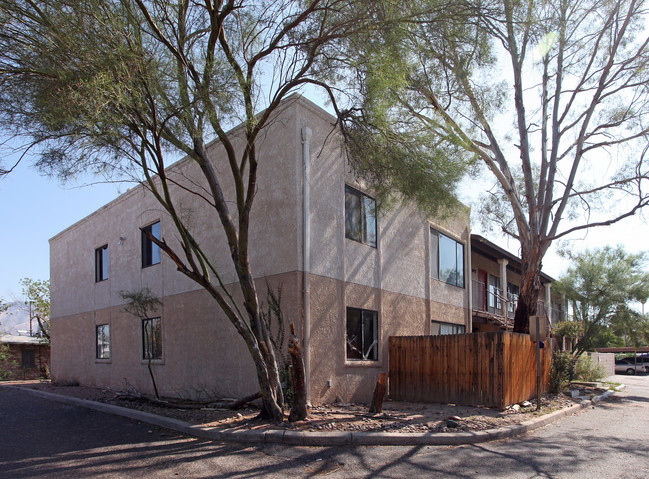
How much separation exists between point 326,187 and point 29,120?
237 inches

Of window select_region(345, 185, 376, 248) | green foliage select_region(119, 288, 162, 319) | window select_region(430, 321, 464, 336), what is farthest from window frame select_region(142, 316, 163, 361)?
window select_region(430, 321, 464, 336)

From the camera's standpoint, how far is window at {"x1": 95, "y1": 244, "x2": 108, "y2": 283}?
1832 cm

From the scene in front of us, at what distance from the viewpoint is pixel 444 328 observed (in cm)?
1634

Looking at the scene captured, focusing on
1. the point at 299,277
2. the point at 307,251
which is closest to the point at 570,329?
the point at 307,251

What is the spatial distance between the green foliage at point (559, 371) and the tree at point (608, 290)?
39.8 ft

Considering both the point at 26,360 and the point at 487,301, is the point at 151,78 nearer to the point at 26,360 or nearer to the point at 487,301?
the point at 487,301

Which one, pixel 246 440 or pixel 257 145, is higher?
pixel 257 145

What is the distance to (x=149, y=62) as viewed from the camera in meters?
8.12

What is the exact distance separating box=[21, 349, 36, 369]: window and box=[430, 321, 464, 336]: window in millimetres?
24253

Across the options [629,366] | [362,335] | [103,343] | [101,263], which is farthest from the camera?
[629,366]

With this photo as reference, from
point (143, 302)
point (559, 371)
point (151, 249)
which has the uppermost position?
point (151, 249)

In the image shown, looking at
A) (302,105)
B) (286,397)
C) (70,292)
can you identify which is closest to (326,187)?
(302,105)

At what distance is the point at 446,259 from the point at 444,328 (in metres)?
2.34

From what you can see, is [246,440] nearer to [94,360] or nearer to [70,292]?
[94,360]
